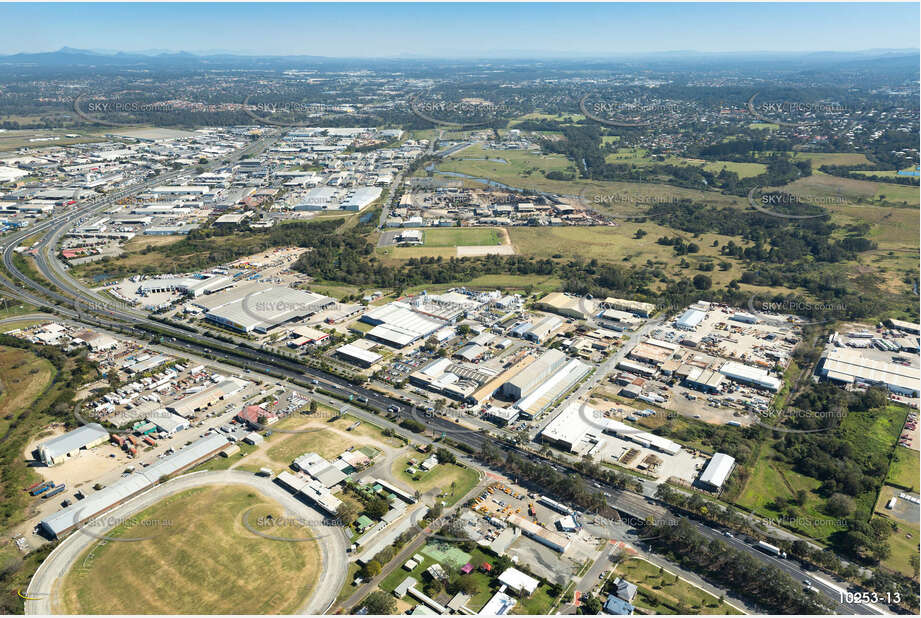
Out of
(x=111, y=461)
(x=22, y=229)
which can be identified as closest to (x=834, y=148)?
(x=111, y=461)

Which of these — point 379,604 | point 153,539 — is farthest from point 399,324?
point 379,604

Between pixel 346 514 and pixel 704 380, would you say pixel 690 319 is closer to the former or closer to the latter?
pixel 704 380

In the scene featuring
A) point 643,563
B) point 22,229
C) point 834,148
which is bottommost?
point 643,563

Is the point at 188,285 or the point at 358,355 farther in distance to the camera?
the point at 188,285

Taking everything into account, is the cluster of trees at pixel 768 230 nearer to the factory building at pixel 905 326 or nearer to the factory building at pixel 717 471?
the factory building at pixel 905 326

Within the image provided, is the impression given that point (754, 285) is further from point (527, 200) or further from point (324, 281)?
point (324, 281)

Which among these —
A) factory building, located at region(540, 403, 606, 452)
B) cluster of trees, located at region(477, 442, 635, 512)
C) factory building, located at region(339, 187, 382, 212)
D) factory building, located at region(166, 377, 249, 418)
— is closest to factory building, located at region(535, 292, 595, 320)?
factory building, located at region(540, 403, 606, 452)
